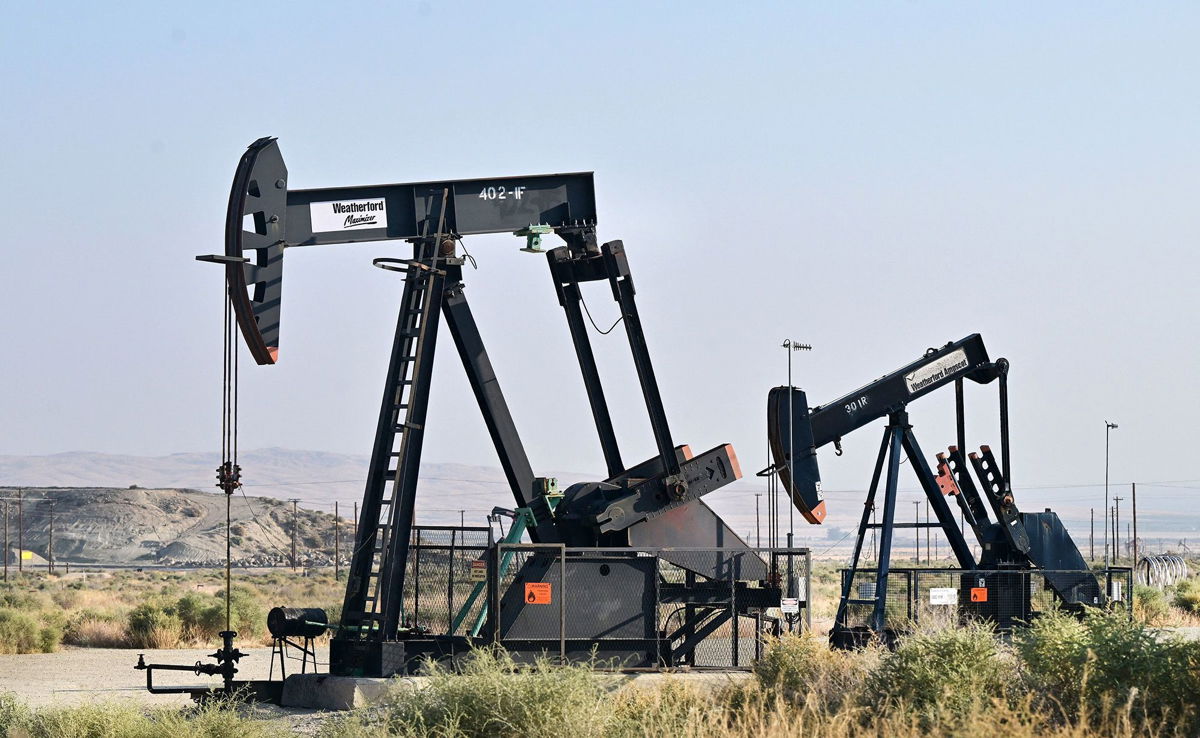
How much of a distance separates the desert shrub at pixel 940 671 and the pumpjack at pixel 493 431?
445 cm

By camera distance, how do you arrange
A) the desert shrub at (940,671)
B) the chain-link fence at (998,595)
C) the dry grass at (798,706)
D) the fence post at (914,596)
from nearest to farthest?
the dry grass at (798,706) < the desert shrub at (940,671) < the fence post at (914,596) < the chain-link fence at (998,595)

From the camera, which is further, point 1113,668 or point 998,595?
point 998,595

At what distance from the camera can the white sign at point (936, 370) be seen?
21.4 m

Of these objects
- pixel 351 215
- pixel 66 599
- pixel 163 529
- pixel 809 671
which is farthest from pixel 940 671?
pixel 163 529

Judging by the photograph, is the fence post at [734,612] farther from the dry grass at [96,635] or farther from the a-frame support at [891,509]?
the dry grass at [96,635]

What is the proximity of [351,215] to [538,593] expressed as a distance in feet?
14.7

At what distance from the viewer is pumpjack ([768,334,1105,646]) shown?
814 inches

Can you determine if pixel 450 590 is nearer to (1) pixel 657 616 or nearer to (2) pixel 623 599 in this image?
(2) pixel 623 599

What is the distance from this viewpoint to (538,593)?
15938 mm

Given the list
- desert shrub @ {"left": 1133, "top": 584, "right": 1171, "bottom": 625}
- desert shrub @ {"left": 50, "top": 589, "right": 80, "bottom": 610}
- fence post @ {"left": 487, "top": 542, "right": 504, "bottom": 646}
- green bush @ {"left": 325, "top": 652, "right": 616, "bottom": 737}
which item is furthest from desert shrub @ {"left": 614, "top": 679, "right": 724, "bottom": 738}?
desert shrub @ {"left": 50, "top": 589, "right": 80, "bottom": 610}

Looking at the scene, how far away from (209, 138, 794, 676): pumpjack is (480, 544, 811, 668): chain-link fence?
0.07 feet

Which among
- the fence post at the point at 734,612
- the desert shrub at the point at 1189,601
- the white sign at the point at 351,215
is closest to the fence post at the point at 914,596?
the fence post at the point at 734,612

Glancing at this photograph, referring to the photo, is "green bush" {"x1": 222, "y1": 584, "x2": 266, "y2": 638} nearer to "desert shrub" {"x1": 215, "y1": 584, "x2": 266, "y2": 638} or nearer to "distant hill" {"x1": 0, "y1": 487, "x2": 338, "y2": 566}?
"desert shrub" {"x1": 215, "y1": 584, "x2": 266, "y2": 638}

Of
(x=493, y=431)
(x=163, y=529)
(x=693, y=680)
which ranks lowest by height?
(x=163, y=529)
